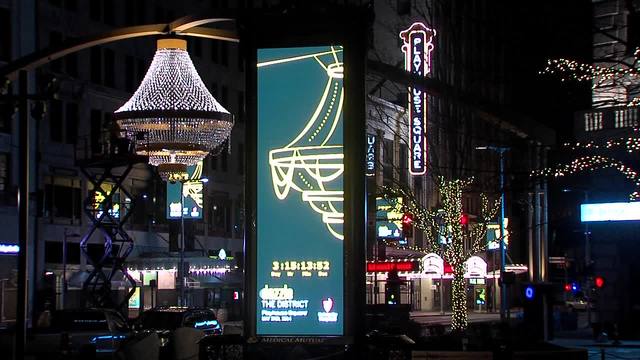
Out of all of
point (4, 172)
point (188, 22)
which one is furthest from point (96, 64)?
point (188, 22)

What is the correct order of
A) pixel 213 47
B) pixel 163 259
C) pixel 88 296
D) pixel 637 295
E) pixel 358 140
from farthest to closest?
pixel 213 47, pixel 163 259, pixel 88 296, pixel 637 295, pixel 358 140

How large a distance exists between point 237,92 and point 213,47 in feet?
14.4

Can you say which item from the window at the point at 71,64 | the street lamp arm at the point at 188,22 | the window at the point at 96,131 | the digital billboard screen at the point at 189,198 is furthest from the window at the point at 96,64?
the street lamp arm at the point at 188,22

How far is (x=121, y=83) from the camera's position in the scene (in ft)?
183

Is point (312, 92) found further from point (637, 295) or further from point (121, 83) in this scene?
point (121, 83)

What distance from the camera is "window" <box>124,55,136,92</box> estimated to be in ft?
185

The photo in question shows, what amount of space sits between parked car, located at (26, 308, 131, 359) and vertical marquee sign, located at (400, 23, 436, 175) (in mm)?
22500

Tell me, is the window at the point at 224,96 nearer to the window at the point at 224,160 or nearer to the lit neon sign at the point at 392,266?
the window at the point at 224,160

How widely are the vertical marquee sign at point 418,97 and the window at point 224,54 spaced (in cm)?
1911

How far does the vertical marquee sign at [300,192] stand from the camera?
467 inches

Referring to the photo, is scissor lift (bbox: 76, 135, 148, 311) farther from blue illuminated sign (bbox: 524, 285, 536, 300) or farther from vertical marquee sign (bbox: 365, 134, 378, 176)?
blue illuminated sign (bbox: 524, 285, 536, 300)

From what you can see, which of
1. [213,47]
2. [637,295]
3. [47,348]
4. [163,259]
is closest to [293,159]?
[47,348]

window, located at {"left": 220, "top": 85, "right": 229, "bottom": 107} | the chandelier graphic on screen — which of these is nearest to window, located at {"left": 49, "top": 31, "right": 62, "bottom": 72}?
window, located at {"left": 220, "top": 85, "right": 229, "bottom": 107}

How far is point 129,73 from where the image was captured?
56781mm
